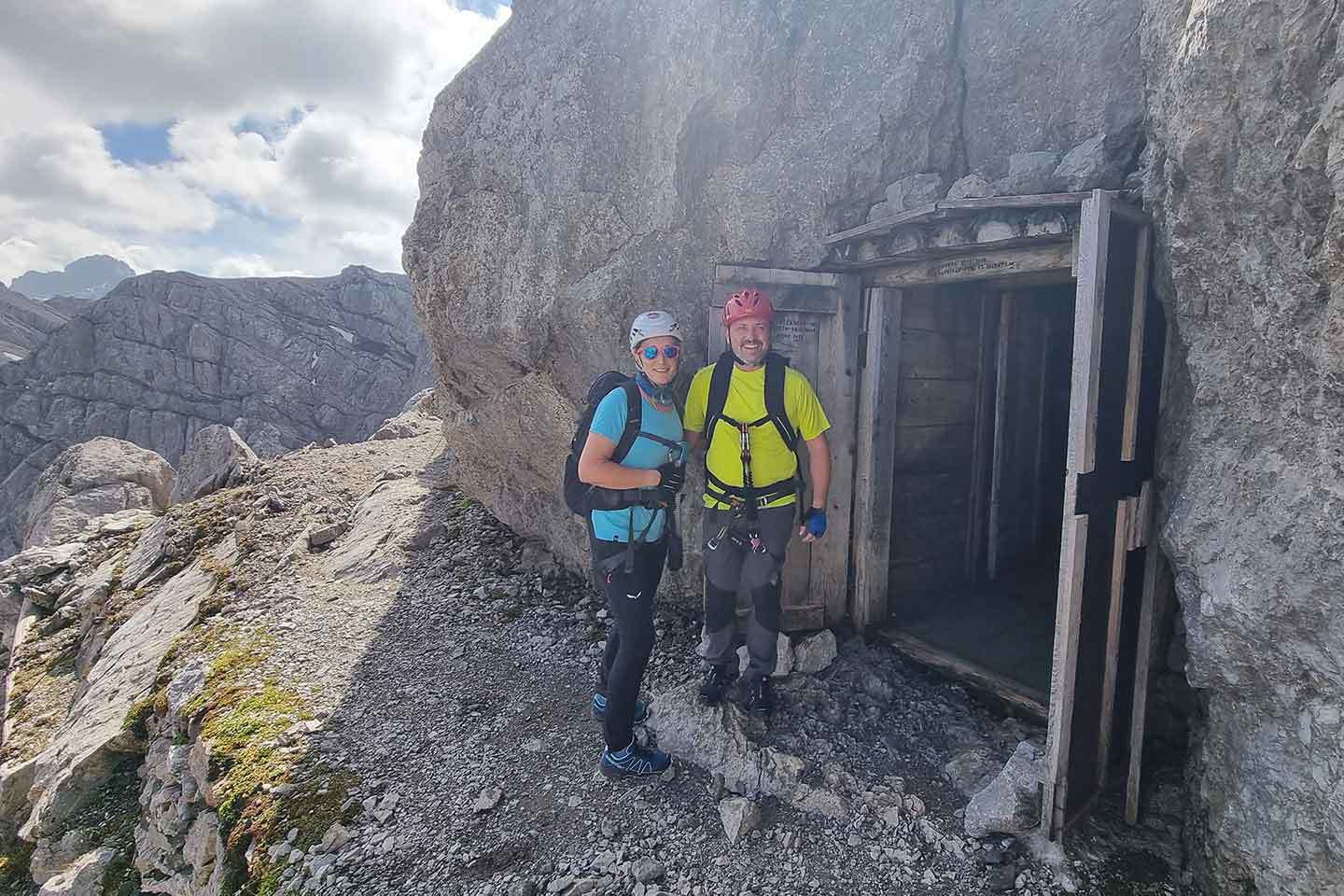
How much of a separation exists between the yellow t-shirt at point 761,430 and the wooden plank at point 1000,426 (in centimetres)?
Result: 339

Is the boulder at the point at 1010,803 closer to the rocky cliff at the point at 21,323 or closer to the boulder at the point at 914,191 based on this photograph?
the boulder at the point at 914,191

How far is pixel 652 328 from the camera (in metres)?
4.58

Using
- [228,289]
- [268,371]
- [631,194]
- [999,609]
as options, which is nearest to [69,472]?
[631,194]

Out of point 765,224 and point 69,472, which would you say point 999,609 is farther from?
point 69,472

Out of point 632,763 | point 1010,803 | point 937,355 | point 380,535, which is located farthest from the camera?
point 380,535

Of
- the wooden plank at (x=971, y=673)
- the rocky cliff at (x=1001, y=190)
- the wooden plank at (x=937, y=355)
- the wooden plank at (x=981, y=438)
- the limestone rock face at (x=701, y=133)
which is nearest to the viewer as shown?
the rocky cliff at (x=1001, y=190)

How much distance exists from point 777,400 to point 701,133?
3.06m

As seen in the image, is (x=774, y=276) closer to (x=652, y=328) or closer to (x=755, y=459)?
(x=652, y=328)

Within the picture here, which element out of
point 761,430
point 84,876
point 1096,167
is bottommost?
point 84,876

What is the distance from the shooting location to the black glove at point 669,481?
4.51 m

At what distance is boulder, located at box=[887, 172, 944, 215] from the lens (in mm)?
5746

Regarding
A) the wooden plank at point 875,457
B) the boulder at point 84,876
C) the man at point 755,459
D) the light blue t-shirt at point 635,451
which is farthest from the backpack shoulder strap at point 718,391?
the boulder at point 84,876

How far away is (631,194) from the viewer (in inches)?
261

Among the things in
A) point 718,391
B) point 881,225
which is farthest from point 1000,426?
→ point 718,391
